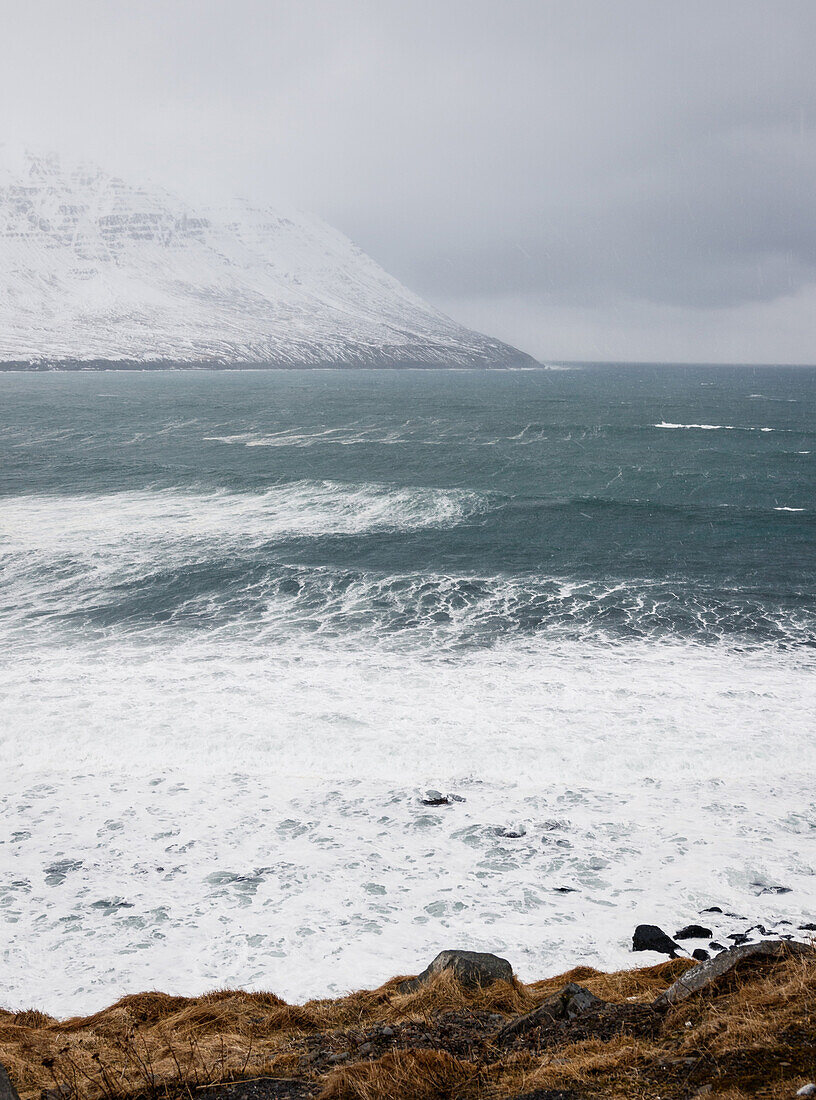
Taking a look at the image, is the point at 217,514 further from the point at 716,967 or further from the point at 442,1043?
the point at 716,967

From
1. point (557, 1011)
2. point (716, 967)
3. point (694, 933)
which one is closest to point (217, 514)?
point (694, 933)

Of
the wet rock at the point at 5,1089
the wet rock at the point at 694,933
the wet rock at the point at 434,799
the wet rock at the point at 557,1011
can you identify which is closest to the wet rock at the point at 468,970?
the wet rock at the point at 557,1011

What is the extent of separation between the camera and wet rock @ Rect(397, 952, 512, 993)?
1139 cm

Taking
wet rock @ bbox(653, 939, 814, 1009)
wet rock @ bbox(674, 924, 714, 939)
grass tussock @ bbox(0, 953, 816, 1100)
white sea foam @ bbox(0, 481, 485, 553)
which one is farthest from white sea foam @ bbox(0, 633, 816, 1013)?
white sea foam @ bbox(0, 481, 485, 553)

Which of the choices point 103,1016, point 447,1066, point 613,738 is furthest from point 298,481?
point 447,1066

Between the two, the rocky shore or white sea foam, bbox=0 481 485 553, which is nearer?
the rocky shore

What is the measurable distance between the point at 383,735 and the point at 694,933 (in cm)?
1056

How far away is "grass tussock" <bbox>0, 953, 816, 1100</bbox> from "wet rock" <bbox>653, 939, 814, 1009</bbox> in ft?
0.42

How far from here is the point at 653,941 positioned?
14500 mm

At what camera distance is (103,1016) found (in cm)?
1171

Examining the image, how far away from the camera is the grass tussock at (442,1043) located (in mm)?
7406

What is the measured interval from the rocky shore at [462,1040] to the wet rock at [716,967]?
25 mm

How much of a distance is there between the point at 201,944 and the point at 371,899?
144 inches

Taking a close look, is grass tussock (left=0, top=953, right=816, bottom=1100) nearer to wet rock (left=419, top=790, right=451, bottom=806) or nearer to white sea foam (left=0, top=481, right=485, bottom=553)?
wet rock (left=419, top=790, right=451, bottom=806)
